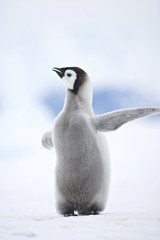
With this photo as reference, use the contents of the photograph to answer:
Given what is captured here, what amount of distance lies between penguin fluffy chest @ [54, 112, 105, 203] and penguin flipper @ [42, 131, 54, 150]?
0.63 m

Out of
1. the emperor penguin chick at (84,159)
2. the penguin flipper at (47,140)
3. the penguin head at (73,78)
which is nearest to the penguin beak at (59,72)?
the penguin head at (73,78)

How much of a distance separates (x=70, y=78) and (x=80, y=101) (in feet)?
0.74

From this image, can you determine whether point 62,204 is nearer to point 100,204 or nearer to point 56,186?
point 56,186

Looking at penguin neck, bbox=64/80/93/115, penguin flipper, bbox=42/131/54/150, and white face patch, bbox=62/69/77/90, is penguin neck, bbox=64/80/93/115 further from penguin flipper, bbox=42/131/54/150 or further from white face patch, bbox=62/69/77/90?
penguin flipper, bbox=42/131/54/150

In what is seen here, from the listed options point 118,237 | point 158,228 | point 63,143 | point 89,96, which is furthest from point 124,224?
point 89,96

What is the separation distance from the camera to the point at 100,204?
2396 millimetres

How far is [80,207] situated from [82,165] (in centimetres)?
35

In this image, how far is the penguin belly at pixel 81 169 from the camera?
234 centimetres

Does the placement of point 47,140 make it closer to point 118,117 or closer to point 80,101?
point 80,101

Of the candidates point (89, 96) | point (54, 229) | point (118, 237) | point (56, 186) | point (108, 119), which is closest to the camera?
point (118, 237)

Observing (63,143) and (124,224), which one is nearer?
(124,224)

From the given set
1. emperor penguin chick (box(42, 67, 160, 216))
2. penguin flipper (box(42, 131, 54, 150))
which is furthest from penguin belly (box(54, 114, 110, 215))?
penguin flipper (box(42, 131, 54, 150))

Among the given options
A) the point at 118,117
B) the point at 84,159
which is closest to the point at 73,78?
the point at 118,117

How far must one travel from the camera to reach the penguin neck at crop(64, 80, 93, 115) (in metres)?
2.55
